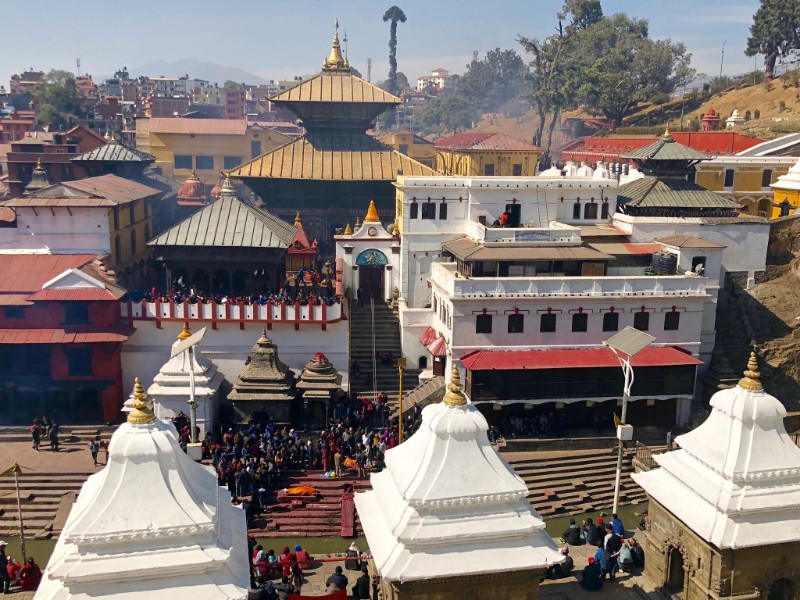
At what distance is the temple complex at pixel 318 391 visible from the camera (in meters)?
26.6

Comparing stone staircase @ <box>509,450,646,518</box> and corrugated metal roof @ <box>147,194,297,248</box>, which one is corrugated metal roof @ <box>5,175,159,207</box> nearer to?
corrugated metal roof @ <box>147,194,297,248</box>

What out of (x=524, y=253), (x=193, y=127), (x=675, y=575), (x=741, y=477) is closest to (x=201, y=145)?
(x=193, y=127)

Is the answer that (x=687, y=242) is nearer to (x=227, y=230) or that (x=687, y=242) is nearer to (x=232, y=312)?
(x=232, y=312)

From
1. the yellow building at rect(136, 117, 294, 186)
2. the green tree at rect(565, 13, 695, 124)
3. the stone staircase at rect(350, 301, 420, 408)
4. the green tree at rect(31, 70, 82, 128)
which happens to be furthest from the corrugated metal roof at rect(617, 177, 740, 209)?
the green tree at rect(31, 70, 82, 128)

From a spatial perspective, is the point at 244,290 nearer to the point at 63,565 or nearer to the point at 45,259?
the point at 45,259

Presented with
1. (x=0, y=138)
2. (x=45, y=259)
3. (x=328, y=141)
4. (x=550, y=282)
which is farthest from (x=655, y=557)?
(x=0, y=138)

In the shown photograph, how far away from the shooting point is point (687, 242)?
30.7 m

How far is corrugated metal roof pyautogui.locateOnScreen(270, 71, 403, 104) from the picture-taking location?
40.5 metres

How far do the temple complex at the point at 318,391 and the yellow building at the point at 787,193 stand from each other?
81.3 feet

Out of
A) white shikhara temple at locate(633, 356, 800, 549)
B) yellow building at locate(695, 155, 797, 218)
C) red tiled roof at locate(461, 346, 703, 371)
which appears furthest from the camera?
yellow building at locate(695, 155, 797, 218)

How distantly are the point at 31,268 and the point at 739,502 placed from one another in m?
24.9

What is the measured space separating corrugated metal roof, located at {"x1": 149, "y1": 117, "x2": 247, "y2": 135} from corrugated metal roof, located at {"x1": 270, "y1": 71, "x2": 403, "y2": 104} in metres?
23.3

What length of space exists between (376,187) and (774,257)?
18.8 m

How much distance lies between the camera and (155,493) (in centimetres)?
1086
